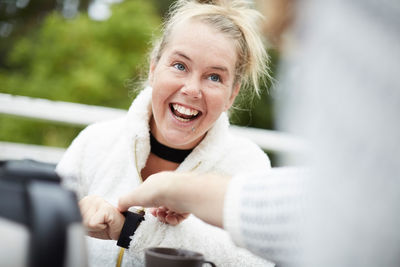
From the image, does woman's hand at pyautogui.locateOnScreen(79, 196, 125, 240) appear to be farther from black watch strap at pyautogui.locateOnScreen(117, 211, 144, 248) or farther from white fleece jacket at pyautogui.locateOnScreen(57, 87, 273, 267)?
white fleece jacket at pyautogui.locateOnScreen(57, 87, 273, 267)

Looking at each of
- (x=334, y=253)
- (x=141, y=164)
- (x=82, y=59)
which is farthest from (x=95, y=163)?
(x=82, y=59)

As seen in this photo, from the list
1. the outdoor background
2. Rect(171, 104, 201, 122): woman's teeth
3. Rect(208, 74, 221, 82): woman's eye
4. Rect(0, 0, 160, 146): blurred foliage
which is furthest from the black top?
Rect(0, 0, 160, 146): blurred foliage

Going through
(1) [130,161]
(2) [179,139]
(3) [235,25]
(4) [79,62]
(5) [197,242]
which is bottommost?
(4) [79,62]

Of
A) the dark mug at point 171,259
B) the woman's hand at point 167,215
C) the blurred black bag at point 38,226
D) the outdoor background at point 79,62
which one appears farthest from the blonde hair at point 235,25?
the outdoor background at point 79,62

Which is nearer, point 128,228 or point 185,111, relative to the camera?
point 128,228

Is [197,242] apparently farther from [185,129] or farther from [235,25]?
[235,25]

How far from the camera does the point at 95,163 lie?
1.44 metres

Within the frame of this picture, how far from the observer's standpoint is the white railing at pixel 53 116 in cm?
192

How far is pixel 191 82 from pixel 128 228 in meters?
0.51

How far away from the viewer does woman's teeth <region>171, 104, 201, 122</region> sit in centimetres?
136

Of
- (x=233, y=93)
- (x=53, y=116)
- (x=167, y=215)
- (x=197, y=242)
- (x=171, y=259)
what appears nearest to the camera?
(x=171, y=259)

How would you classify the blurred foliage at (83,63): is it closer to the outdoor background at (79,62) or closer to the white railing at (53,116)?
the outdoor background at (79,62)

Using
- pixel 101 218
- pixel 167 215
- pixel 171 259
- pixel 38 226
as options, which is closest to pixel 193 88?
pixel 167 215

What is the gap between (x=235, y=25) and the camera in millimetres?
1417
